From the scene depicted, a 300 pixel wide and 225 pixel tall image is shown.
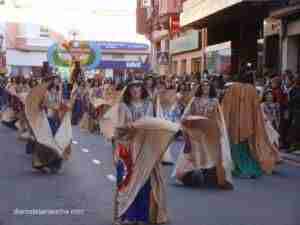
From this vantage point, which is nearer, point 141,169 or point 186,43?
point 141,169

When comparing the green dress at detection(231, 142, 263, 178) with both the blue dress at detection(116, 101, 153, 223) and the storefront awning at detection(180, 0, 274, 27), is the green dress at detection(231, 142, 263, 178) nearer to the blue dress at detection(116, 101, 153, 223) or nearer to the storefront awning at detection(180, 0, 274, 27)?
the blue dress at detection(116, 101, 153, 223)

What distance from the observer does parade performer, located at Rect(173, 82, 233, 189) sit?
11.3m

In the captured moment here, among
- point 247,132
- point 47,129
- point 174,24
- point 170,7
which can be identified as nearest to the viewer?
point 247,132

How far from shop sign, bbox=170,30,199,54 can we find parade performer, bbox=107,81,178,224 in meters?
Answer: 32.7

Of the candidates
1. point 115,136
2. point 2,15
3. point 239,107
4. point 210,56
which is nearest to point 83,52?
point 210,56

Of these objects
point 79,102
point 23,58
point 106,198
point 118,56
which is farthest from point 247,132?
point 23,58

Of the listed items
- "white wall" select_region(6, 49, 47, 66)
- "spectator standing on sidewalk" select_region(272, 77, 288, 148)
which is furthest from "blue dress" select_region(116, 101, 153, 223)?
"white wall" select_region(6, 49, 47, 66)

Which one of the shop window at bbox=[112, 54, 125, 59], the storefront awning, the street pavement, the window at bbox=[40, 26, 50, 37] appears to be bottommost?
the street pavement

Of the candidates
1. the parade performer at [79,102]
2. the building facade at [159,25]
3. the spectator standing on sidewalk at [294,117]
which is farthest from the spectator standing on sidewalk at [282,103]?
the building facade at [159,25]

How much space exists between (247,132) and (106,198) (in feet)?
11.8

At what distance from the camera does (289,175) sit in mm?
13180

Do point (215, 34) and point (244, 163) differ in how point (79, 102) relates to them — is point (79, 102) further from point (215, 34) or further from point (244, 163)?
point (244, 163)

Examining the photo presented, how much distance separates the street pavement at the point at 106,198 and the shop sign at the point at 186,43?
1068 inches

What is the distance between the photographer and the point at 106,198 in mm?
10234
